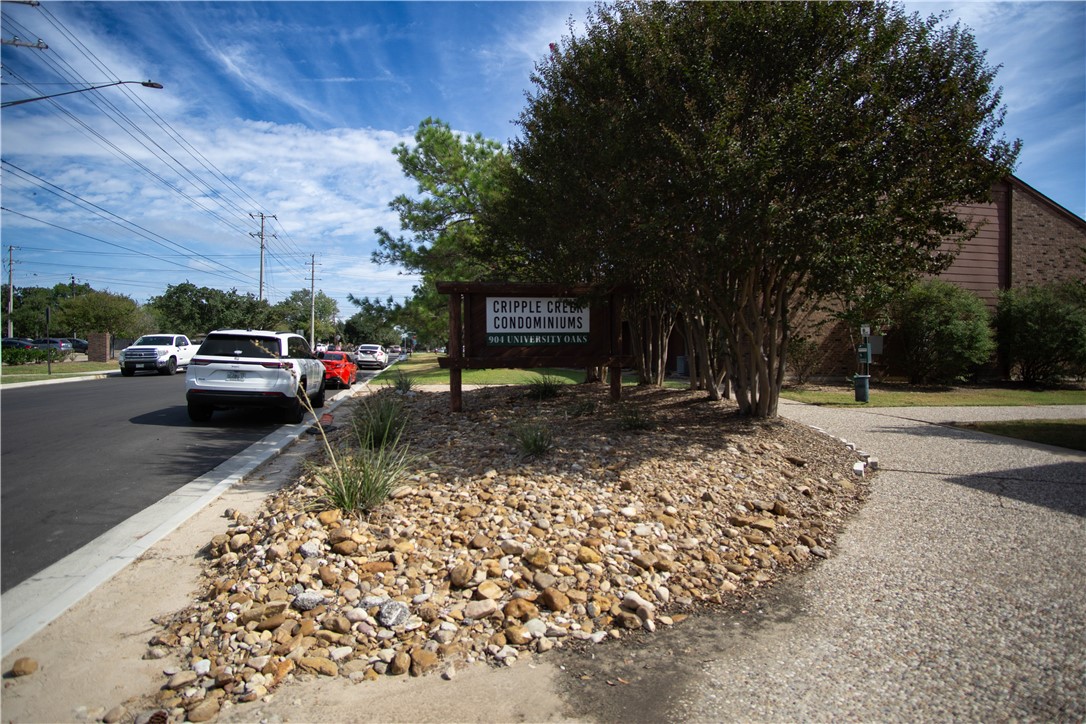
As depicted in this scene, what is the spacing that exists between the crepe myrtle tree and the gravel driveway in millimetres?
2788

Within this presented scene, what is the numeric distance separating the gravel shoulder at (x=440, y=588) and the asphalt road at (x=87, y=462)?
93 cm

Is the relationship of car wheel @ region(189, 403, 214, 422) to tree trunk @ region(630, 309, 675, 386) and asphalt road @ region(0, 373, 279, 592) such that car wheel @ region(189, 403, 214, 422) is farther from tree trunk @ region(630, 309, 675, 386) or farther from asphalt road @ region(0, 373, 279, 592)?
tree trunk @ region(630, 309, 675, 386)

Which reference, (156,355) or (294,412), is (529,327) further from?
(156,355)

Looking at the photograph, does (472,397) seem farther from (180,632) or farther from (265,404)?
(180,632)

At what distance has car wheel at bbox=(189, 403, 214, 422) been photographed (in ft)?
37.5

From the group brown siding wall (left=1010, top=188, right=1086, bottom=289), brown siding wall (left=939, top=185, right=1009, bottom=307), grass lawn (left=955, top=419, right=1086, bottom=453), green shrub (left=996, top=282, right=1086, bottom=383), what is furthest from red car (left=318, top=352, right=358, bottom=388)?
brown siding wall (left=1010, top=188, right=1086, bottom=289)

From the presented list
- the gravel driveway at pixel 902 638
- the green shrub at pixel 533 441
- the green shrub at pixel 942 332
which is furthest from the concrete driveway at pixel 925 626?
the green shrub at pixel 942 332

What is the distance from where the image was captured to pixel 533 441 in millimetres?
6480

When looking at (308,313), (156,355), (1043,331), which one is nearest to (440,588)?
(1043,331)

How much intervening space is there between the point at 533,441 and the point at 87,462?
571cm

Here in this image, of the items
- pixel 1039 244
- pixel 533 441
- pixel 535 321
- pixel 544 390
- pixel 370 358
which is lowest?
pixel 533 441

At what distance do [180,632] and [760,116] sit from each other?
6.73m

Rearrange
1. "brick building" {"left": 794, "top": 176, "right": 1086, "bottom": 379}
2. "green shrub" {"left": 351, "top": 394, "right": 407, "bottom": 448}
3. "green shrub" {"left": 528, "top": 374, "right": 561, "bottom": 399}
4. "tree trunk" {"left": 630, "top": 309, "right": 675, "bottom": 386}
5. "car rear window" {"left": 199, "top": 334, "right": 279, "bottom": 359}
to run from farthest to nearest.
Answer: "brick building" {"left": 794, "top": 176, "right": 1086, "bottom": 379}
"tree trunk" {"left": 630, "top": 309, "right": 675, "bottom": 386}
"car rear window" {"left": 199, "top": 334, "right": 279, "bottom": 359}
"green shrub" {"left": 528, "top": 374, "right": 561, "bottom": 399}
"green shrub" {"left": 351, "top": 394, "right": 407, "bottom": 448}

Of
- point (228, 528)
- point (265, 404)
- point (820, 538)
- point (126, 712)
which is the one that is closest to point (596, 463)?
point (820, 538)
